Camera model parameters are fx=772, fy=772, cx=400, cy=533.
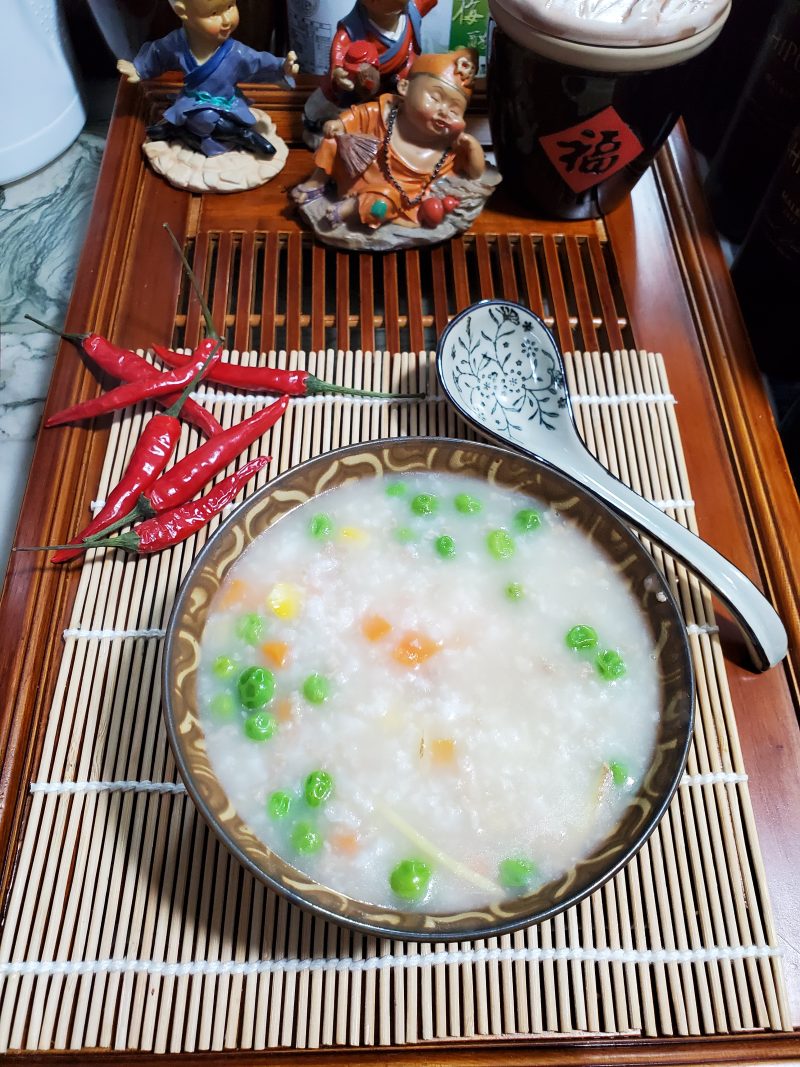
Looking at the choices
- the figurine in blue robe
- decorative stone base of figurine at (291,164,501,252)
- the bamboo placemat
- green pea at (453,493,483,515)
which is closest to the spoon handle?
the bamboo placemat

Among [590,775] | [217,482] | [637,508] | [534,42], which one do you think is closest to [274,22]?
[534,42]

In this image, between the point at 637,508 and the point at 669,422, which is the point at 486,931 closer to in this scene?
the point at 637,508

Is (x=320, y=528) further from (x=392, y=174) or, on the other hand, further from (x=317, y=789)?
(x=392, y=174)

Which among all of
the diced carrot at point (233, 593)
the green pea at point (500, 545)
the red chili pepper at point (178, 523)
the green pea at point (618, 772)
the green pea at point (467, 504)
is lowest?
the red chili pepper at point (178, 523)

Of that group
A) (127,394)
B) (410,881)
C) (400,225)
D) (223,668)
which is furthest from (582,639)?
(400,225)

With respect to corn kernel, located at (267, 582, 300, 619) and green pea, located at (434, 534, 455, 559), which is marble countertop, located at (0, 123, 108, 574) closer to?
corn kernel, located at (267, 582, 300, 619)

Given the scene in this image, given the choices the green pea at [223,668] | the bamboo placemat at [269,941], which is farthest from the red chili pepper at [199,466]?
the green pea at [223,668]

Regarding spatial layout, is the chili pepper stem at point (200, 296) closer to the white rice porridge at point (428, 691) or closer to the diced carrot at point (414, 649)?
the white rice porridge at point (428, 691)
